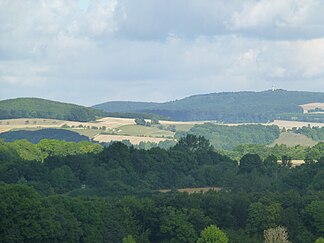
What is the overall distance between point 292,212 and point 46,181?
32.5 metres

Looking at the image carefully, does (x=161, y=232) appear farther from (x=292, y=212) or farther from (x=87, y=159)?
A: (x=87, y=159)

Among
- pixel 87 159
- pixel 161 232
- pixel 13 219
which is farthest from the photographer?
pixel 87 159

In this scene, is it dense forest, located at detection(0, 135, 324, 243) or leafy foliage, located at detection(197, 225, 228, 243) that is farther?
dense forest, located at detection(0, 135, 324, 243)

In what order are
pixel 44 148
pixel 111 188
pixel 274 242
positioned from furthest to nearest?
pixel 44 148
pixel 111 188
pixel 274 242

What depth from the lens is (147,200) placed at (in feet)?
322

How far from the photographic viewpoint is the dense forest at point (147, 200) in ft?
281

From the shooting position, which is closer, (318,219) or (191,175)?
(318,219)

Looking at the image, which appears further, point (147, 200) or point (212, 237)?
point (147, 200)

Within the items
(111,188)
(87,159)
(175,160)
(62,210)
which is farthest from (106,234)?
(175,160)

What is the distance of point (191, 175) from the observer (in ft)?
439

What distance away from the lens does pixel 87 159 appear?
429 feet

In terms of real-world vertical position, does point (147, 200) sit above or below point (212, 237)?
above

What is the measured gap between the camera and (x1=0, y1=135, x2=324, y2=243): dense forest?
85.5m

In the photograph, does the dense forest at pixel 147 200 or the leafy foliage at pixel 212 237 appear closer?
the leafy foliage at pixel 212 237
